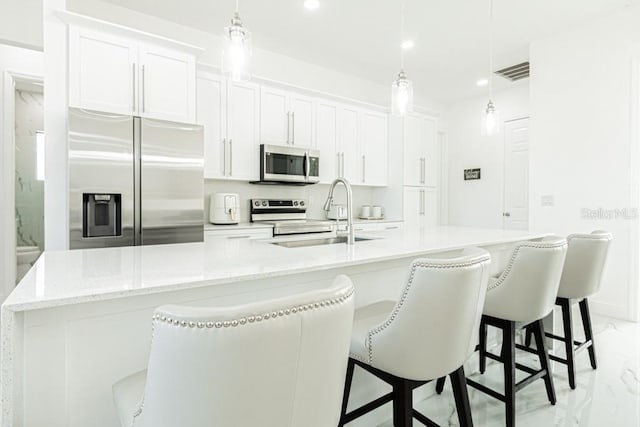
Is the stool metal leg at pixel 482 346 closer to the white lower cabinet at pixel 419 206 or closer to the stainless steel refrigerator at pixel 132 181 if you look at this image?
the stainless steel refrigerator at pixel 132 181

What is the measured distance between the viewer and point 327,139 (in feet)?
14.2

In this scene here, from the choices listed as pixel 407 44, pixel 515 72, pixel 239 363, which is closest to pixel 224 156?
pixel 407 44

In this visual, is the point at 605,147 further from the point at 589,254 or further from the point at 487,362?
the point at 487,362

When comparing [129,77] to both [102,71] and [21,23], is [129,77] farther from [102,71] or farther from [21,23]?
[21,23]

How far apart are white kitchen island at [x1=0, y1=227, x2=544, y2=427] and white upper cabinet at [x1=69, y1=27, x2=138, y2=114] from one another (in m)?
1.59

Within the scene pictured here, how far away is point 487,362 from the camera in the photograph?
245 cm

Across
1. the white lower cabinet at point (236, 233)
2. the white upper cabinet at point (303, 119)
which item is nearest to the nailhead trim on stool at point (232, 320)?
the white lower cabinet at point (236, 233)

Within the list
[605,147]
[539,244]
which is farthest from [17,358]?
[605,147]

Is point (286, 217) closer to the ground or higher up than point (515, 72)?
closer to the ground

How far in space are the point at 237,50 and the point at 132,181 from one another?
143cm

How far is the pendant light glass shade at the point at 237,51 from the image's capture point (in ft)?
5.60

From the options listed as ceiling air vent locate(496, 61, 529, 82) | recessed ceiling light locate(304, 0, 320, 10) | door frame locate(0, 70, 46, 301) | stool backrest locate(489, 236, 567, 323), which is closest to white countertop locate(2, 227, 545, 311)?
stool backrest locate(489, 236, 567, 323)

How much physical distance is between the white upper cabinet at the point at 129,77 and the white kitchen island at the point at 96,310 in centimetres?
162

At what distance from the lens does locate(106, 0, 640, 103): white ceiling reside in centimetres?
312
